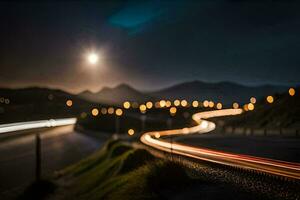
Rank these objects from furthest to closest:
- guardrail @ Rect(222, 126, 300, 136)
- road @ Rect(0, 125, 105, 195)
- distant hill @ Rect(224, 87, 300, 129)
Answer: road @ Rect(0, 125, 105, 195)
distant hill @ Rect(224, 87, 300, 129)
guardrail @ Rect(222, 126, 300, 136)

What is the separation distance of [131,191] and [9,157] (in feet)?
219

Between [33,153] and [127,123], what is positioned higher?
[127,123]

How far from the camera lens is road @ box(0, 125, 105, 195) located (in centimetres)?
5831

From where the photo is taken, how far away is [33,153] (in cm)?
7619

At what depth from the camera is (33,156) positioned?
2889 inches

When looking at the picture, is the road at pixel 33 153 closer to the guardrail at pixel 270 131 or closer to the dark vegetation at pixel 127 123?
the dark vegetation at pixel 127 123

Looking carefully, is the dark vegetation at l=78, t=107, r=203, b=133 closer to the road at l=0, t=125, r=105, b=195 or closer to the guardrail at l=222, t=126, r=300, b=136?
the road at l=0, t=125, r=105, b=195

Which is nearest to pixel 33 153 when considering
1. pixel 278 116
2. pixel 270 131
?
pixel 270 131

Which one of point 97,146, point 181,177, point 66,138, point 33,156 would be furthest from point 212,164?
point 66,138

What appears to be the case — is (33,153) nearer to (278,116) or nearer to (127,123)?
(127,123)

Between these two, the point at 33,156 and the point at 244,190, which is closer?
the point at 244,190

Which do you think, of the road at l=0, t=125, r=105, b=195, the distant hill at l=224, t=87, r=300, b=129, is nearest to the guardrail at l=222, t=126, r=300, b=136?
the distant hill at l=224, t=87, r=300, b=129

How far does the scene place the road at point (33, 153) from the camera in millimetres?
58312

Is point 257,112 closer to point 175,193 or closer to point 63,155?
point 63,155
